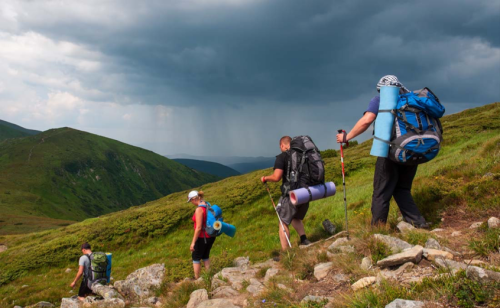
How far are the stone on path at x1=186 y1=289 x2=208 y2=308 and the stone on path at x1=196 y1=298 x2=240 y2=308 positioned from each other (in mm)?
298

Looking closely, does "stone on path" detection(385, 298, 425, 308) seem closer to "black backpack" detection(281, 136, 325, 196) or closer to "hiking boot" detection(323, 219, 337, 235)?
"black backpack" detection(281, 136, 325, 196)

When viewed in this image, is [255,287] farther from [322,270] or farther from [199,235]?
[199,235]

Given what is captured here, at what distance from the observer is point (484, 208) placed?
23.1ft

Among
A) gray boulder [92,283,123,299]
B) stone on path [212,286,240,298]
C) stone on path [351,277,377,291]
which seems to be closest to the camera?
stone on path [351,277,377,291]

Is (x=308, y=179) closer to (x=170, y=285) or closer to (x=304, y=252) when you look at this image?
(x=304, y=252)

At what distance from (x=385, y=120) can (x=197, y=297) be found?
5.31 metres

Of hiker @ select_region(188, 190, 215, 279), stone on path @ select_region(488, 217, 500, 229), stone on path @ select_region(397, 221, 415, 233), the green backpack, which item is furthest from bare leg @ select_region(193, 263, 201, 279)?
stone on path @ select_region(488, 217, 500, 229)

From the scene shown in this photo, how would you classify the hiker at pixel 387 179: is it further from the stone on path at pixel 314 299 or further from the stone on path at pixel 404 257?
the stone on path at pixel 314 299

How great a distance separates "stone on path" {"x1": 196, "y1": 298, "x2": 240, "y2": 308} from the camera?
5.79m

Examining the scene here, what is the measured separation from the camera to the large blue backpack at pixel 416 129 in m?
6.07

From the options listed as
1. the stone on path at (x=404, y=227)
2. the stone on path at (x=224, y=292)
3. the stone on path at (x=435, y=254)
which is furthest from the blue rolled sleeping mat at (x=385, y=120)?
the stone on path at (x=224, y=292)

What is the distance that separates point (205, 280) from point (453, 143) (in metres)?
25.4

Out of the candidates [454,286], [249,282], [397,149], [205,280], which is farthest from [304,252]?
[454,286]

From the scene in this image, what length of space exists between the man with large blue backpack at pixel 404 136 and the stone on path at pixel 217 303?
3632 millimetres
